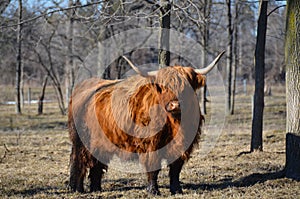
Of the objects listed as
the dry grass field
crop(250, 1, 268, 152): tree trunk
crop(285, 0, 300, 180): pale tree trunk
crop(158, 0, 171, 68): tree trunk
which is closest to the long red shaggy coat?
the dry grass field

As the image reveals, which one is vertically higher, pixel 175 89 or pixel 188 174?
pixel 175 89

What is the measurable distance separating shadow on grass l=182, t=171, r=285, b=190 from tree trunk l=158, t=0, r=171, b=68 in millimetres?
2811

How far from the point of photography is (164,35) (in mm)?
9664

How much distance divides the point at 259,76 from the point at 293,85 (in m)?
3.33

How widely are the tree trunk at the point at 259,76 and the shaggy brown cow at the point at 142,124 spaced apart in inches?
171

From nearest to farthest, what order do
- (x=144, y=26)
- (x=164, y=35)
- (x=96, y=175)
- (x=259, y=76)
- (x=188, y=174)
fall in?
(x=96, y=175), (x=188, y=174), (x=164, y=35), (x=259, y=76), (x=144, y=26)

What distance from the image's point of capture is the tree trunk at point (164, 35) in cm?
947

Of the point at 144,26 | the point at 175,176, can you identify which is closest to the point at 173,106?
the point at 175,176

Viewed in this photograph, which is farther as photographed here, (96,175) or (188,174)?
(188,174)

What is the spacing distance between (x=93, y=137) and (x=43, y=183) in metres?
1.43

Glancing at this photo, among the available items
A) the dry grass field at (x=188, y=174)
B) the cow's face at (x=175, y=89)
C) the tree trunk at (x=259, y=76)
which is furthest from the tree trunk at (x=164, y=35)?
Result: the cow's face at (x=175, y=89)

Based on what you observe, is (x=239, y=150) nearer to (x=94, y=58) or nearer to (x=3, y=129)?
(x=3, y=129)

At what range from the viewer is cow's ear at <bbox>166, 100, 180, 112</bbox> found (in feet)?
21.0

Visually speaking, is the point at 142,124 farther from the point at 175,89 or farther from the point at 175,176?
the point at 175,176
